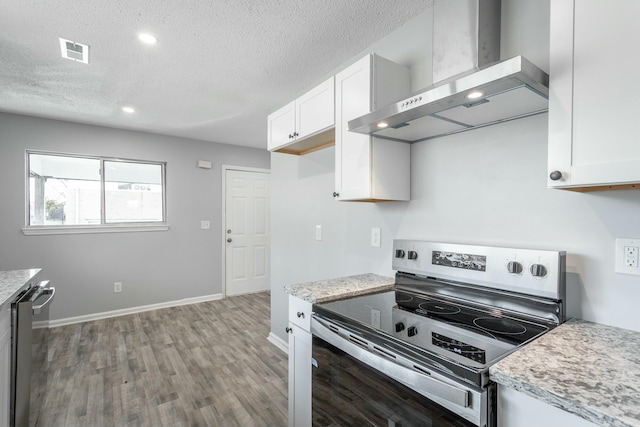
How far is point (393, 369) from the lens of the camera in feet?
3.37

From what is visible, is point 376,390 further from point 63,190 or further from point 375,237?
point 63,190

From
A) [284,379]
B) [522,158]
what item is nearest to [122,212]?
[284,379]

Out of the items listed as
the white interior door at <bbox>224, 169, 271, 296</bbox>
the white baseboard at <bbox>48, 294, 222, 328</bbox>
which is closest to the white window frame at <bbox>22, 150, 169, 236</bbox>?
the white interior door at <bbox>224, 169, 271, 296</bbox>

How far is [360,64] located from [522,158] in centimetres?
93

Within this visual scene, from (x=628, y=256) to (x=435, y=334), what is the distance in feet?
2.32

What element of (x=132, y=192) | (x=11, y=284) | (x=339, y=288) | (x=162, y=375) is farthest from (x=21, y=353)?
(x=132, y=192)

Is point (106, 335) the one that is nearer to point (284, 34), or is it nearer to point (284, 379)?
point (284, 379)

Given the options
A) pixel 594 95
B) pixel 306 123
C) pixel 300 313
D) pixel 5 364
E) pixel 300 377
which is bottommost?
pixel 300 377

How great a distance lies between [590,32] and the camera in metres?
0.96

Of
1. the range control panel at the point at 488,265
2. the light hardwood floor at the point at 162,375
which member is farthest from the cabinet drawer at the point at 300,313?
the light hardwood floor at the point at 162,375

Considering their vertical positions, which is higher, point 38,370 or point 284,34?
point 284,34

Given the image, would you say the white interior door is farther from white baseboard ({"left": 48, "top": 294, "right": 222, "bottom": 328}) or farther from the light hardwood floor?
the light hardwood floor

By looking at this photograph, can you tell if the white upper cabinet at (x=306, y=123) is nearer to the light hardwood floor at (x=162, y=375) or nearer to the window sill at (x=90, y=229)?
the light hardwood floor at (x=162, y=375)

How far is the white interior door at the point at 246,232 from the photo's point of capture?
4.97 metres
